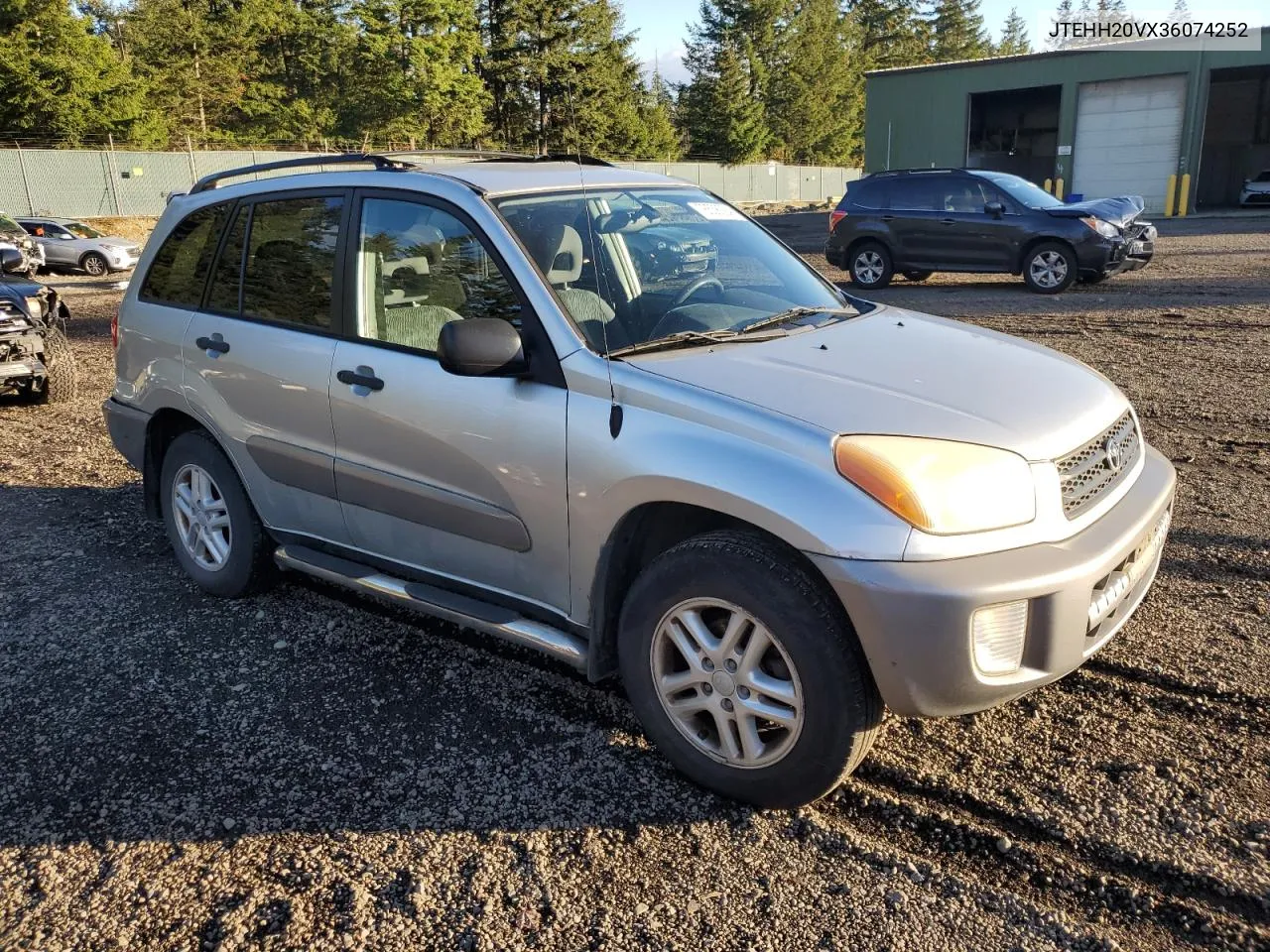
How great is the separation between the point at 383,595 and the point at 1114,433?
2628mm

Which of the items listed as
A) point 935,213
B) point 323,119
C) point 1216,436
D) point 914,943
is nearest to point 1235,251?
point 935,213

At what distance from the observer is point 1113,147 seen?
36188 mm

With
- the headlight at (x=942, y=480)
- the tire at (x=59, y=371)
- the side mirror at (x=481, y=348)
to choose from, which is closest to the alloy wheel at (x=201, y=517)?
the side mirror at (x=481, y=348)

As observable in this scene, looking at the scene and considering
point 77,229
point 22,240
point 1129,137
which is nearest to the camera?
point 22,240

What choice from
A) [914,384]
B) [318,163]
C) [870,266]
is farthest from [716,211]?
[870,266]

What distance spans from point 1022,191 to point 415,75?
44506 mm

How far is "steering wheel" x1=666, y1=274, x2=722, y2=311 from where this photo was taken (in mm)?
3590

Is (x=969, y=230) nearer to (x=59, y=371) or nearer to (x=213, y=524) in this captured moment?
(x=59, y=371)

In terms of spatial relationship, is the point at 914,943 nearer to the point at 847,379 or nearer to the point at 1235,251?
the point at 847,379

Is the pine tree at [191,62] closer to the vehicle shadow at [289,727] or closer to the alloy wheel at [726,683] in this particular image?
the vehicle shadow at [289,727]

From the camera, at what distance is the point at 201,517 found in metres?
4.68

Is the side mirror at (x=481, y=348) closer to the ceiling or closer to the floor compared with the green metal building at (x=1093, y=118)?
closer to the floor

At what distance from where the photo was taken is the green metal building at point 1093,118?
34.7 meters

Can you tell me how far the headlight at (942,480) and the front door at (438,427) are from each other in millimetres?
968
